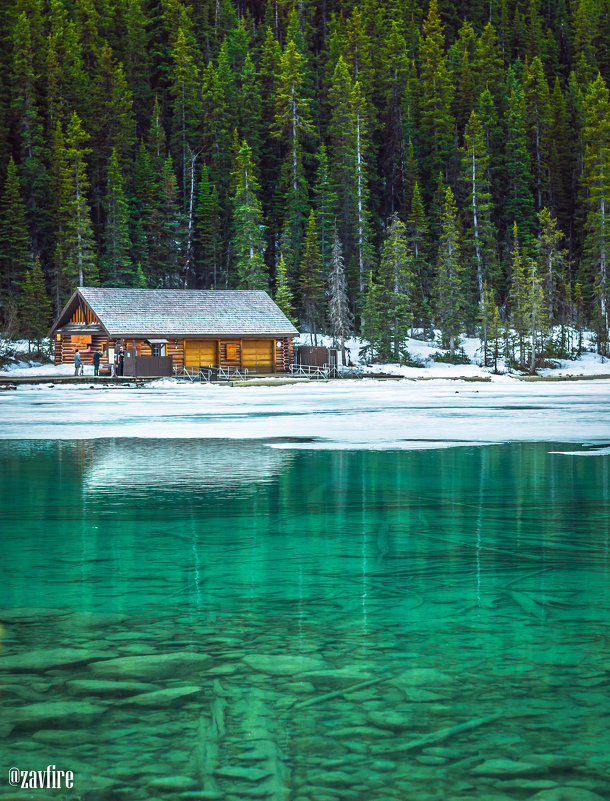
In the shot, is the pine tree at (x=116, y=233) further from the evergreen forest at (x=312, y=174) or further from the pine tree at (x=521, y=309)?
the pine tree at (x=521, y=309)

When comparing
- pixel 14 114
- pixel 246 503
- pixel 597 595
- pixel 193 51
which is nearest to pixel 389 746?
pixel 597 595

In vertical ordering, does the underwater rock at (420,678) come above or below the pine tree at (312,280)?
below

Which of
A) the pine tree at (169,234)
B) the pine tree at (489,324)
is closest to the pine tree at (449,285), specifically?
the pine tree at (489,324)

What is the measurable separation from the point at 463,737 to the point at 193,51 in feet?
371

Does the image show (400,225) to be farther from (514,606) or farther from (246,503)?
(514,606)

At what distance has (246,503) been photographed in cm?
1180

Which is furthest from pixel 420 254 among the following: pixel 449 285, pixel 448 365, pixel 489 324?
pixel 448 365

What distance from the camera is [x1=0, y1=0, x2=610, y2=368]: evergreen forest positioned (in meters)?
79.2

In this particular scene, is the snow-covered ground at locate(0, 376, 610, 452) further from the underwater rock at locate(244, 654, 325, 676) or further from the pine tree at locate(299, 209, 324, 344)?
the pine tree at locate(299, 209, 324, 344)

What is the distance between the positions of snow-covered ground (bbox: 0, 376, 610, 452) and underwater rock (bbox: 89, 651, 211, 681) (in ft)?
41.1

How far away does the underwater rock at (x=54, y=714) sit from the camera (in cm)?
453

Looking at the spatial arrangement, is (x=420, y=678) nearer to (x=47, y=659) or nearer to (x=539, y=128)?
(x=47, y=659)

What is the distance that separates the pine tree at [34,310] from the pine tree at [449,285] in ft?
97.9

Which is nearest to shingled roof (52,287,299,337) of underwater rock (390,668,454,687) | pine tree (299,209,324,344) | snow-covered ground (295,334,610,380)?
snow-covered ground (295,334,610,380)
